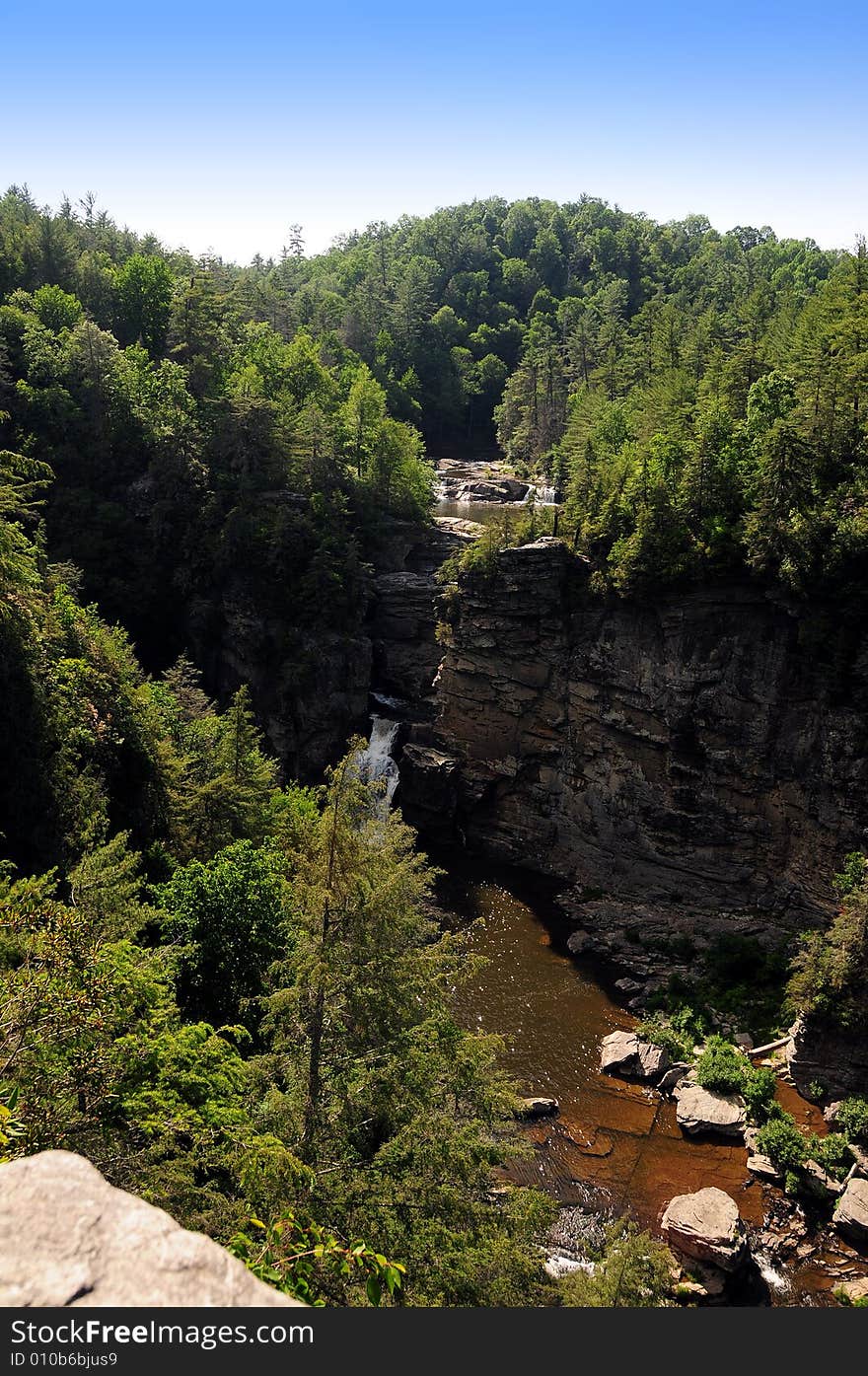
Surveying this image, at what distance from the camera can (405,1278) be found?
10.8 m

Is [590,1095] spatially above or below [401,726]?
below

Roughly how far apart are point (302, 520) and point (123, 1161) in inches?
1403

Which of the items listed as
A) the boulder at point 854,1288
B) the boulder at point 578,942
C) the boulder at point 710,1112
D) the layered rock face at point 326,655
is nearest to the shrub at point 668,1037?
the boulder at point 710,1112

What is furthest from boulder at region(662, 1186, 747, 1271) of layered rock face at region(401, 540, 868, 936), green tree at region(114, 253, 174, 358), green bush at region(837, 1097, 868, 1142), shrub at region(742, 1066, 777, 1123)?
green tree at region(114, 253, 174, 358)

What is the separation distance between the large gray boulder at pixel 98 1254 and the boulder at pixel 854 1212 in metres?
22.1

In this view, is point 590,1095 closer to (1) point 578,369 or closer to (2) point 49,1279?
(2) point 49,1279

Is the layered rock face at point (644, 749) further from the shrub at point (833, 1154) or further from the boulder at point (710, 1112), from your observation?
the shrub at point (833, 1154)

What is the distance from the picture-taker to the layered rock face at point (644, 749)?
1207 inches

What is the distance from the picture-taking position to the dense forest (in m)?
10.7

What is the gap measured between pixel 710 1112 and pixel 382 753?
71.5 ft

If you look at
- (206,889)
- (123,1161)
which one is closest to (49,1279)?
(123,1161)

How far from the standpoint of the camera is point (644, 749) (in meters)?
34.7

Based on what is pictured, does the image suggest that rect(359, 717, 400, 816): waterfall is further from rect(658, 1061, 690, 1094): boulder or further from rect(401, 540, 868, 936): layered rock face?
rect(658, 1061, 690, 1094): boulder

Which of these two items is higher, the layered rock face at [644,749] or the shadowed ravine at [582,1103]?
the layered rock face at [644,749]
